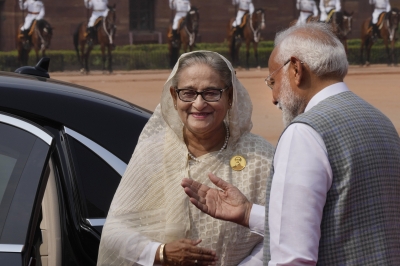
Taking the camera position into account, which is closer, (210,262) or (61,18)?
(210,262)

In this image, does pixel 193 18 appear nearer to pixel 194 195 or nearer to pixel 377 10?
pixel 377 10

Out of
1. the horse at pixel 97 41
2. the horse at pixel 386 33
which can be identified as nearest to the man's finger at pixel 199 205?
the horse at pixel 97 41

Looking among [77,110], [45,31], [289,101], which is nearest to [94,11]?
[45,31]

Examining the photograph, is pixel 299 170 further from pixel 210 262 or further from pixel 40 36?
pixel 40 36

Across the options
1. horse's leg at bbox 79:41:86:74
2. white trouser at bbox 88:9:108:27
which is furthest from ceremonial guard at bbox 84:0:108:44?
horse's leg at bbox 79:41:86:74

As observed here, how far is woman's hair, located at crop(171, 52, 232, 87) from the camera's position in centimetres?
280

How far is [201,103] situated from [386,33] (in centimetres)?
2755

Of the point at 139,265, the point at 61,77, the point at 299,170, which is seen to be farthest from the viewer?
the point at 61,77

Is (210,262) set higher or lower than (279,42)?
lower

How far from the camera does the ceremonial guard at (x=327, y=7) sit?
29.5 meters

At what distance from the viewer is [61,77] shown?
26.7 m

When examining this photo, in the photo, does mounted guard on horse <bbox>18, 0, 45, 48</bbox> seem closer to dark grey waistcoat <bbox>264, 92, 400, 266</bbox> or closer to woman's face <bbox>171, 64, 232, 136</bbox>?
woman's face <bbox>171, 64, 232, 136</bbox>

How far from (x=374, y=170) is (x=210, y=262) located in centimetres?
77

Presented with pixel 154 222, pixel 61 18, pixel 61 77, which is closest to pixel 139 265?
pixel 154 222
